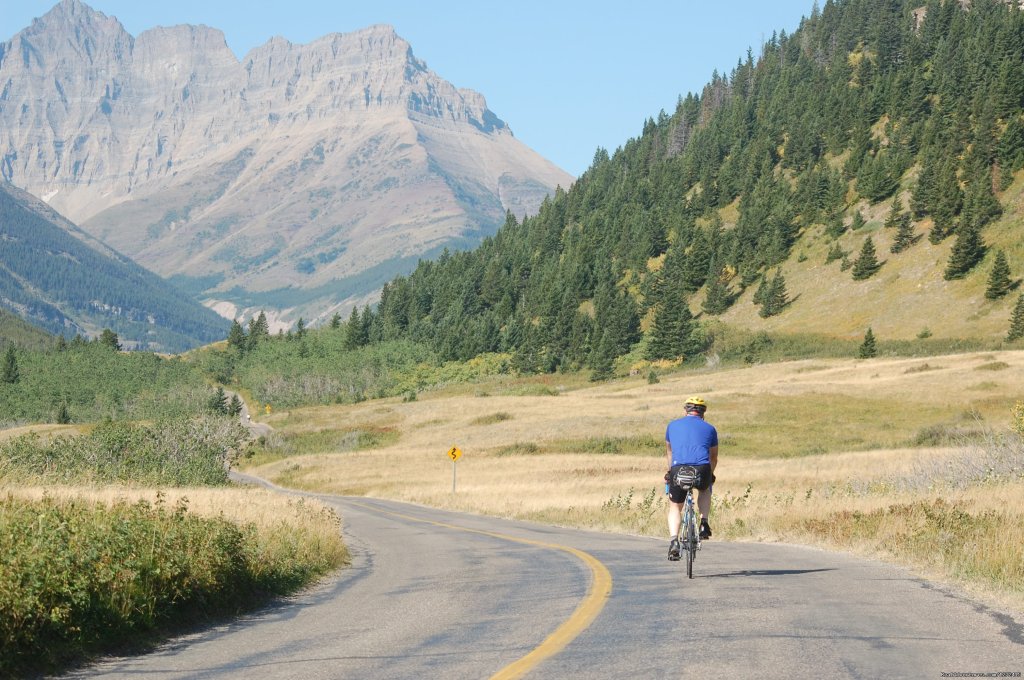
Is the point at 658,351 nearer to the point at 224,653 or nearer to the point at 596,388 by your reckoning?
the point at 596,388

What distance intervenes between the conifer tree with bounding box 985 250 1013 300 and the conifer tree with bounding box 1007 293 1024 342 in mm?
6590

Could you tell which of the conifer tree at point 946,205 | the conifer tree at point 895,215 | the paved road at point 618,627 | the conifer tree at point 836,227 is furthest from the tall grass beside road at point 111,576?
the conifer tree at point 836,227

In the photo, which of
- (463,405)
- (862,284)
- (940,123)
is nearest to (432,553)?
(463,405)

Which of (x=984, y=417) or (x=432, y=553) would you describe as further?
(x=984, y=417)

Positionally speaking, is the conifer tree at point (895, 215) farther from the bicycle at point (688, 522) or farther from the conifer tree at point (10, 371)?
the conifer tree at point (10, 371)

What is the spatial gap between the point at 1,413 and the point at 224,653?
153576 mm

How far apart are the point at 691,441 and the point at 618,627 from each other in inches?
208

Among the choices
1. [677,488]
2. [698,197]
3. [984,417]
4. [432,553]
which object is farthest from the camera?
[698,197]

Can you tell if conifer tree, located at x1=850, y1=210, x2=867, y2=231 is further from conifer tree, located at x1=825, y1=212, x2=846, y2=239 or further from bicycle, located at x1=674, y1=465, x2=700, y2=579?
bicycle, located at x1=674, y1=465, x2=700, y2=579

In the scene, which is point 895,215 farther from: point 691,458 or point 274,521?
point 691,458

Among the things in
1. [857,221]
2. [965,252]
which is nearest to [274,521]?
[965,252]

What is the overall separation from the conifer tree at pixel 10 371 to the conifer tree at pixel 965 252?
136 m

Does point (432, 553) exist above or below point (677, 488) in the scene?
below

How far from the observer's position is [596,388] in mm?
116125
